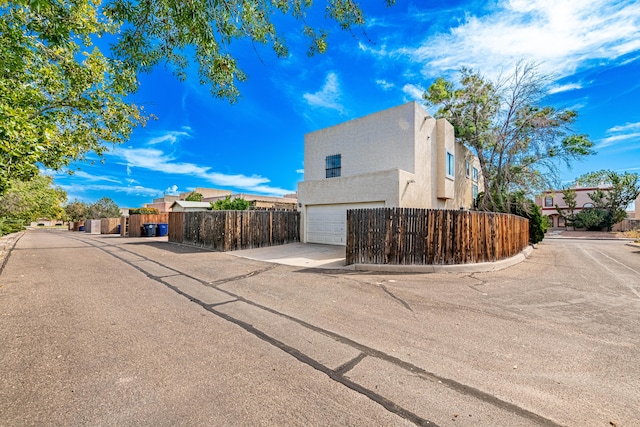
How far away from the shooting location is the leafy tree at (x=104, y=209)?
52906 mm

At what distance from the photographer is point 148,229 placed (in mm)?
23766

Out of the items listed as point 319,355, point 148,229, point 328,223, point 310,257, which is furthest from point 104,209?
point 319,355

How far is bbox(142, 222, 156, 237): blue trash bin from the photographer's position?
23750mm

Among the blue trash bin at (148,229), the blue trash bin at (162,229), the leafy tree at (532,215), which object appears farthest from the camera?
the blue trash bin at (162,229)

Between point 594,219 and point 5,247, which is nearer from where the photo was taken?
point 5,247

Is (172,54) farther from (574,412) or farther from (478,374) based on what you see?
(574,412)

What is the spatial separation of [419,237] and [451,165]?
986 cm

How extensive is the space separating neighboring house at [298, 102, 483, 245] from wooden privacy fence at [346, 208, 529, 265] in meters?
3.24

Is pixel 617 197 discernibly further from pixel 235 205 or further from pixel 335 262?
pixel 235 205

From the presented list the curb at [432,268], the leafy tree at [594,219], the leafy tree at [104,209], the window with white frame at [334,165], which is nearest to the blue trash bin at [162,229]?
the window with white frame at [334,165]

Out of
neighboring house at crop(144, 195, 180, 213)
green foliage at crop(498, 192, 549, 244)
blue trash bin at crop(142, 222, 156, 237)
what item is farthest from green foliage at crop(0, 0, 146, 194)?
neighboring house at crop(144, 195, 180, 213)

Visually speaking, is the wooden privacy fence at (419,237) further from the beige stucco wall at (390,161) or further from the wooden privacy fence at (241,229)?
the wooden privacy fence at (241,229)

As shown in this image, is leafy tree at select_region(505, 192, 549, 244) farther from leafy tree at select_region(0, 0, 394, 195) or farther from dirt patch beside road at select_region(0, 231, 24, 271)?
dirt patch beside road at select_region(0, 231, 24, 271)

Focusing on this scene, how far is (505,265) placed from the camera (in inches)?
346
